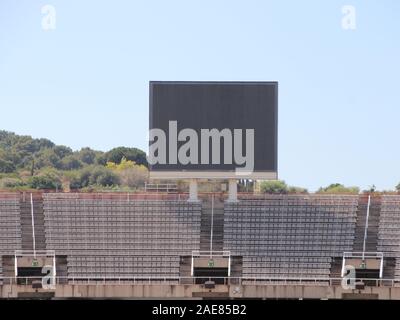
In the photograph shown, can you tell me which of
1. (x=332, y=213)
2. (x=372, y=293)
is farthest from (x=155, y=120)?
(x=372, y=293)

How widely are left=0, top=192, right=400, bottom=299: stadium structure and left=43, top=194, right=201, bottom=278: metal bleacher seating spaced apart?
0.10 ft

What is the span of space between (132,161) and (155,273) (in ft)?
173

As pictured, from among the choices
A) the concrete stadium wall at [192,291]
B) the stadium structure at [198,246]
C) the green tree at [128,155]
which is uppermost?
the green tree at [128,155]

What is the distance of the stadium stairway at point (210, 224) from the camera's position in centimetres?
2317

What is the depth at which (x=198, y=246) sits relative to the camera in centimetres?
2311

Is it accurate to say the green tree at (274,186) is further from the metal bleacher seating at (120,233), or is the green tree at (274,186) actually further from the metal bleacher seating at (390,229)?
the metal bleacher seating at (120,233)

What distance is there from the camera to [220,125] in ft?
75.3

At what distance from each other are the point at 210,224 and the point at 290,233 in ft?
7.59

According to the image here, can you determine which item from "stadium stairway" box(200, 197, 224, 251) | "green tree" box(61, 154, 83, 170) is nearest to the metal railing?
"stadium stairway" box(200, 197, 224, 251)

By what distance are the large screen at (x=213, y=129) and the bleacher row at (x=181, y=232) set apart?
4.90 feet

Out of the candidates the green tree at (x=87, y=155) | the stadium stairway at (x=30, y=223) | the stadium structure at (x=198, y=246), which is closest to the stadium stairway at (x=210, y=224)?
the stadium structure at (x=198, y=246)
